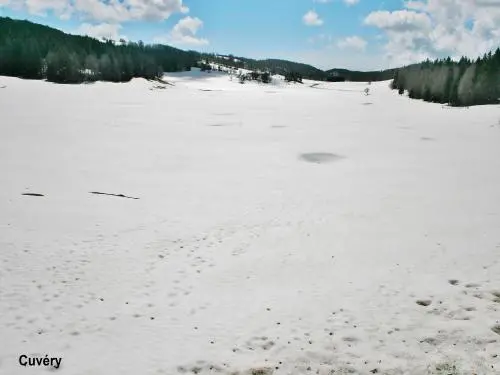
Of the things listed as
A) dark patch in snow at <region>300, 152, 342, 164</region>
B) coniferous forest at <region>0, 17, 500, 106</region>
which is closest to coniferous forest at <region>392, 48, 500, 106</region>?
coniferous forest at <region>0, 17, 500, 106</region>

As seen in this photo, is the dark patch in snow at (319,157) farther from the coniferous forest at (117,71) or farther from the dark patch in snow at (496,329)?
the coniferous forest at (117,71)

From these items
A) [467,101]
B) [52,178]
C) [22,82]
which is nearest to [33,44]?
[22,82]

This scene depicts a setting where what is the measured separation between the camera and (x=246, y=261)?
14.4 metres

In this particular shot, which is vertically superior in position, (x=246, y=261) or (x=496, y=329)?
(x=496, y=329)

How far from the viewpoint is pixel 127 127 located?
44.6 m

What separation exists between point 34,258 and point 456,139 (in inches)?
1668

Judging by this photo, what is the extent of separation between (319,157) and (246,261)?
19943 millimetres

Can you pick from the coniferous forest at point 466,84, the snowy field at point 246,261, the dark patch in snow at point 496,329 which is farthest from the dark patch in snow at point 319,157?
the coniferous forest at point 466,84

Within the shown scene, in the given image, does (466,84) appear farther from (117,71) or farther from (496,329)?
(117,71)

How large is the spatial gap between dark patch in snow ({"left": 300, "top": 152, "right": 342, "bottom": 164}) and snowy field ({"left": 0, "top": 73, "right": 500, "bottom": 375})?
26 centimetres

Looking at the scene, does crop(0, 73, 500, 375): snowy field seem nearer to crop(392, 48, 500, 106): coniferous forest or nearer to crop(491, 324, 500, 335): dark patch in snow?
crop(491, 324, 500, 335): dark patch in snow

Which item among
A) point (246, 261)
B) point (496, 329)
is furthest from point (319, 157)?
point (496, 329)

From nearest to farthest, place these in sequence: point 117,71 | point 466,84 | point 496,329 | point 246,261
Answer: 1. point 496,329
2. point 246,261
3. point 466,84
4. point 117,71

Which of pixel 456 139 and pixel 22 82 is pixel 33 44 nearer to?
pixel 22 82
